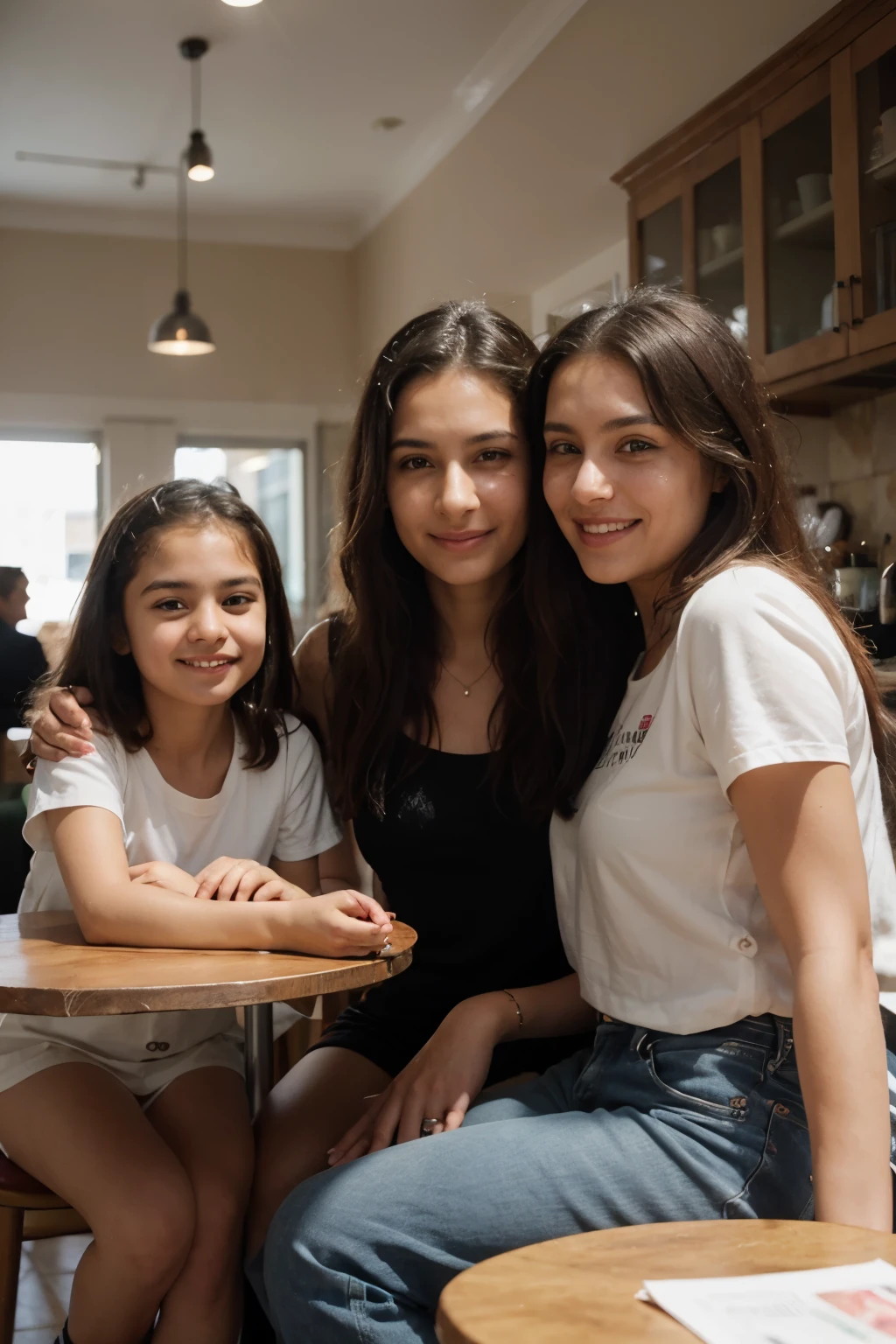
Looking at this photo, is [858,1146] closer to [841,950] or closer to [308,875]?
[841,950]

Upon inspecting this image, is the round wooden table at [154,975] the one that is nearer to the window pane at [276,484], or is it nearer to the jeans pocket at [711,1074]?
the jeans pocket at [711,1074]

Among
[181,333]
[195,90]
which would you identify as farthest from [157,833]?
[195,90]

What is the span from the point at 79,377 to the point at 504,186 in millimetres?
2675

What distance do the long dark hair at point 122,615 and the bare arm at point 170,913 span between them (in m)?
0.18

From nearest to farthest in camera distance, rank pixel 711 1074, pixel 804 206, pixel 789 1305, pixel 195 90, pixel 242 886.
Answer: pixel 789 1305 → pixel 711 1074 → pixel 242 886 → pixel 804 206 → pixel 195 90

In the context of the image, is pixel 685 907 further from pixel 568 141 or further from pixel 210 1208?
pixel 568 141

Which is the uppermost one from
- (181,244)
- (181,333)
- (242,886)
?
(181,244)

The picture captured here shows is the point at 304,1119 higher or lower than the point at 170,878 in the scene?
lower

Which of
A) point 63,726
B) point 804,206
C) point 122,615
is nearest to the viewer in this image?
point 63,726

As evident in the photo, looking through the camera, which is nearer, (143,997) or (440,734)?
(143,997)

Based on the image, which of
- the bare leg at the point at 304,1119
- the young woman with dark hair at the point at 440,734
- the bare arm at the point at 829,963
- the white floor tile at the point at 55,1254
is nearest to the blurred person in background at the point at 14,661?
the white floor tile at the point at 55,1254

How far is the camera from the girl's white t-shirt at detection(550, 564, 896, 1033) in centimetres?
112

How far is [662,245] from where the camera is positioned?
369 centimetres

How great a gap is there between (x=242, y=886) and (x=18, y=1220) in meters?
0.47
